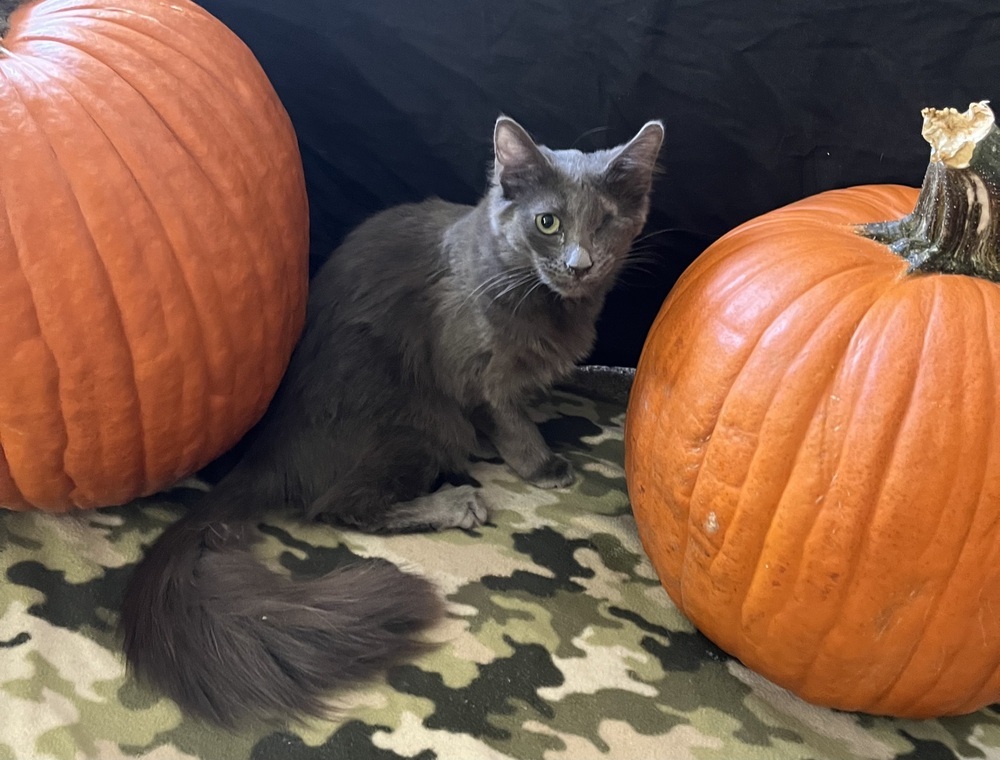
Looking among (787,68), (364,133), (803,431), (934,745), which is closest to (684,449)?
(803,431)

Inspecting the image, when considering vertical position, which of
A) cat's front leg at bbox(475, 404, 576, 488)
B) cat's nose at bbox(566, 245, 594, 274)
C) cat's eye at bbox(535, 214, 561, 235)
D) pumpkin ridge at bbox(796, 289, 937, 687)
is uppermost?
cat's eye at bbox(535, 214, 561, 235)

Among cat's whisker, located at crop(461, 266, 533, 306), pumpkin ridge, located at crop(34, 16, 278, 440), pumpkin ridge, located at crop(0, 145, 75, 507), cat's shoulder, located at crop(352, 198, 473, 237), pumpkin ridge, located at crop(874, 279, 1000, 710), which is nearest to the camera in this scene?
pumpkin ridge, located at crop(874, 279, 1000, 710)

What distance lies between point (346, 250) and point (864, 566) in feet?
3.56

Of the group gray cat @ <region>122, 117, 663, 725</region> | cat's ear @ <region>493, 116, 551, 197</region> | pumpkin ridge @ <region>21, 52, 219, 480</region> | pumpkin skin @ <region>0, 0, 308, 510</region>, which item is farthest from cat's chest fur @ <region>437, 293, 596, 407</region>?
pumpkin ridge @ <region>21, 52, 219, 480</region>

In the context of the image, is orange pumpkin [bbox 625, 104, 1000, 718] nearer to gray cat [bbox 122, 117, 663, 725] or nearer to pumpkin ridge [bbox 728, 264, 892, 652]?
pumpkin ridge [bbox 728, 264, 892, 652]

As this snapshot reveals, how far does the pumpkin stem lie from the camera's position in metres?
0.95

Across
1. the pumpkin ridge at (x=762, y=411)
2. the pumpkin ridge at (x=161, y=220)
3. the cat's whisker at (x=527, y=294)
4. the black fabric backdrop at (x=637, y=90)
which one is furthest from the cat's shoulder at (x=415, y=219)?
the pumpkin ridge at (x=762, y=411)

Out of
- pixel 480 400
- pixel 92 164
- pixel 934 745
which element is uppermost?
pixel 92 164

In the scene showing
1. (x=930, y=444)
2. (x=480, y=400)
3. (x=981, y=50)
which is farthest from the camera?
(x=480, y=400)

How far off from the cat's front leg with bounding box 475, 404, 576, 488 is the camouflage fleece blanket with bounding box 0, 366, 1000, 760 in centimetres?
14

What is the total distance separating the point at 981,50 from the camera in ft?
4.25

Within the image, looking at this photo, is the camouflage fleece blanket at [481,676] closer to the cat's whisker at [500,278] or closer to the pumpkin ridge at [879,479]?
the pumpkin ridge at [879,479]

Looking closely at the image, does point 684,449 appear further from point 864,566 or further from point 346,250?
point 346,250

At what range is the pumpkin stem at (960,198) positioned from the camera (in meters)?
0.95
